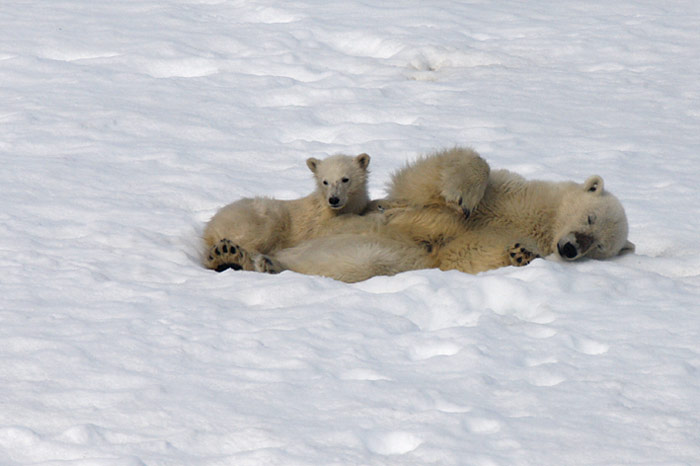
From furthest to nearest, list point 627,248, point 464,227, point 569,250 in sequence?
point 627,248
point 464,227
point 569,250

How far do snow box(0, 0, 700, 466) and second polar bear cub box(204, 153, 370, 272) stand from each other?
0.91ft

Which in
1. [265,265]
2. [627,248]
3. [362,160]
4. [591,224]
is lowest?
[265,265]

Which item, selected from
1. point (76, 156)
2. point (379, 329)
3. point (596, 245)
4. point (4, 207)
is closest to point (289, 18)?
point (76, 156)

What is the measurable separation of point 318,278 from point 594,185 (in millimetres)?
1775

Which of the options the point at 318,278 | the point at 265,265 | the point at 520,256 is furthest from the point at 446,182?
the point at 265,265

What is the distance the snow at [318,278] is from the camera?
3.43 m

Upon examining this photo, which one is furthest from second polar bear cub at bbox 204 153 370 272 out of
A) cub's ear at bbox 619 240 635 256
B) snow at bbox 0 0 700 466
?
cub's ear at bbox 619 240 635 256

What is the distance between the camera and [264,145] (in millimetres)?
7891

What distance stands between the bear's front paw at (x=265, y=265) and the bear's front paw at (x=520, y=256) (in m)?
1.30

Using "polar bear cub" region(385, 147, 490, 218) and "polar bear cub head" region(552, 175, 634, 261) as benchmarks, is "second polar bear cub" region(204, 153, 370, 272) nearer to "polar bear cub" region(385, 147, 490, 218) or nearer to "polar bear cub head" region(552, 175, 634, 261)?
"polar bear cub" region(385, 147, 490, 218)

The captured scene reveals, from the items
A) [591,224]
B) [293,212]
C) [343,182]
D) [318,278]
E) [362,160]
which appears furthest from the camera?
[362,160]

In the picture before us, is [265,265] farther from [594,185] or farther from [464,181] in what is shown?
[594,185]

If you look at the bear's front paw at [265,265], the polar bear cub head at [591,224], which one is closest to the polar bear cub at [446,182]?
the polar bear cub head at [591,224]

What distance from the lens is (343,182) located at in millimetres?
5930
